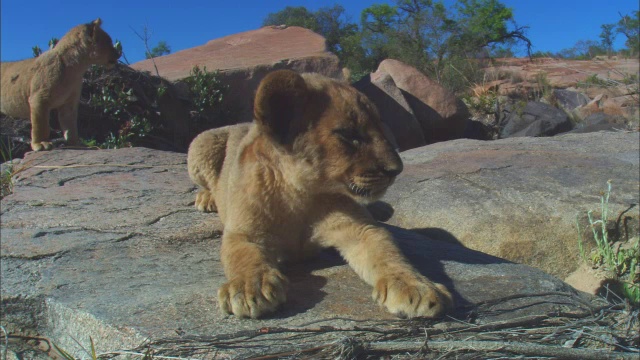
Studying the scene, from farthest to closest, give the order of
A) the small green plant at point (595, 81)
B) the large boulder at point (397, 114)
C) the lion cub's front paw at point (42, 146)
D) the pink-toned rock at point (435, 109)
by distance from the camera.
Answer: the pink-toned rock at point (435, 109)
the large boulder at point (397, 114)
the small green plant at point (595, 81)
the lion cub's front paw at point (42, 146)

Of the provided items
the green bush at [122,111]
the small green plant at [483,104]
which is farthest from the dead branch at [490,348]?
the small green plant at [483,104]

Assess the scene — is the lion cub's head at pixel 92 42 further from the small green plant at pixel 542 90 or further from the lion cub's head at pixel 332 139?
the small green plant at pixel 542 90

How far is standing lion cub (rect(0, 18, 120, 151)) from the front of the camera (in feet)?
30.8

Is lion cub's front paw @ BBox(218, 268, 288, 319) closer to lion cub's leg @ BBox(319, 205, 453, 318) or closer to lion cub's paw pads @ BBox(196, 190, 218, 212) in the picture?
lion cub's leg @ BBox(319, 205, 453, 318)

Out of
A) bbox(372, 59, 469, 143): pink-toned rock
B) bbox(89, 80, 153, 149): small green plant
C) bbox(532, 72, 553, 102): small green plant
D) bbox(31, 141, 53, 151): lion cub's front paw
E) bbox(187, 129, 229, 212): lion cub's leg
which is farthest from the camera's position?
bbox(532, 72, 553, 102): small green plant

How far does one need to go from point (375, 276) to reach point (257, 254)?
709 mm

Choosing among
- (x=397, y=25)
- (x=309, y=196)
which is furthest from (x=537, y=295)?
(x=397, y=25)

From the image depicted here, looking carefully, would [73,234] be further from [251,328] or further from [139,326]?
[251,328]

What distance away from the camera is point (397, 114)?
13.2 metres

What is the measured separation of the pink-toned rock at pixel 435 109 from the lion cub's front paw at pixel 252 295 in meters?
11.3

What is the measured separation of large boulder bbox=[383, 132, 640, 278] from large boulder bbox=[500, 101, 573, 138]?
5378 mm

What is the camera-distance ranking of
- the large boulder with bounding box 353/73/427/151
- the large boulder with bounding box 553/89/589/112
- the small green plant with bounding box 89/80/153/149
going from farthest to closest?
the large boulder with bounding box 553/89/589/112 → the large boulder with bounding box 353/73/427/151 → the small green plant with bounding box 89/80/153/149

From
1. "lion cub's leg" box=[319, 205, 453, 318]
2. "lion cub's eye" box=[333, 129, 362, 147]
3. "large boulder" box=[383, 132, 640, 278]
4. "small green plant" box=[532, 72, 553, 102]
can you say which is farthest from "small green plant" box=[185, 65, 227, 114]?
"small green plant" box=[532, 72, 553, 102]

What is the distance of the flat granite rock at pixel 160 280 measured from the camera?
10.2 ft
